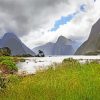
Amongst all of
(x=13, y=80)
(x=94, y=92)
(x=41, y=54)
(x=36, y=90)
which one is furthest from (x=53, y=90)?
(x=41, y=54)

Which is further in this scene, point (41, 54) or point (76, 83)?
point (41, 54)

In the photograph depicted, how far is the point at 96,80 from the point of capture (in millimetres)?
16688

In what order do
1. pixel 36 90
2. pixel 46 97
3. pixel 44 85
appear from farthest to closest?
pixel 44 85, pixel 36 90, pixel 46 97

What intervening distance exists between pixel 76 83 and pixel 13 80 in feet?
24.3

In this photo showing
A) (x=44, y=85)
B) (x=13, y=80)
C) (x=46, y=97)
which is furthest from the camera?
(x=13, y=80)

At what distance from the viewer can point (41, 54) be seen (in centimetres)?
13762

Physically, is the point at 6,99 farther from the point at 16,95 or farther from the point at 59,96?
the point at 59,96

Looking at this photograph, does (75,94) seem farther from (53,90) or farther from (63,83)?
(63,83)

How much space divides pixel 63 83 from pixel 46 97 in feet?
11.0

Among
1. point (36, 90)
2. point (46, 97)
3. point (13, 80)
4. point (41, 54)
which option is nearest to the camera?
point (46, 97)

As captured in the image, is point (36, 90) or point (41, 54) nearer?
point (36, 90)

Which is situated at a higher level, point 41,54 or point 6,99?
point 41,54

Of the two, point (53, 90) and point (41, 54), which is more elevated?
point (41, 54)

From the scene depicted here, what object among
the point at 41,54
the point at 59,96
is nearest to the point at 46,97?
the point at 59,96
